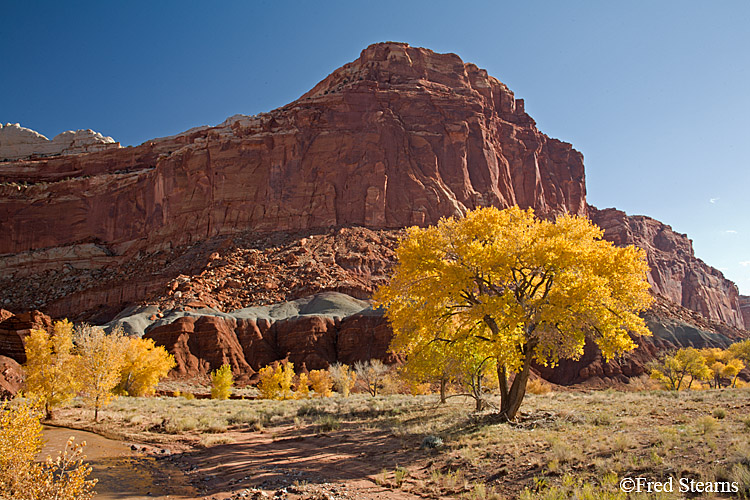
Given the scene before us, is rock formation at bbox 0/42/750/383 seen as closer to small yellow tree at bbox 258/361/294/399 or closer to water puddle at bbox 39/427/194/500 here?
small yellow tree at bbox 258/361/294/399

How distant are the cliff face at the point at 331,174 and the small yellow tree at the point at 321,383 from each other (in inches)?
1752

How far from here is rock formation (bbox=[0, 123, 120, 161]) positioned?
14138cm

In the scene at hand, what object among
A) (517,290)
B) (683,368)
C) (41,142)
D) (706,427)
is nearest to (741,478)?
(706,427)

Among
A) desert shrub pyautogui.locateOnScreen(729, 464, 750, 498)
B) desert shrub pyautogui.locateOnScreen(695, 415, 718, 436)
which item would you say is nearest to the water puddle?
desert shrub pyautogui.locateOnScreen(729, 464, 750, 498)

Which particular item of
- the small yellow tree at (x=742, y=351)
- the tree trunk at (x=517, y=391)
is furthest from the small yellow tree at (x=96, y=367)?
the small yellow tree at (x=742, y=351)

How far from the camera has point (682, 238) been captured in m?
166

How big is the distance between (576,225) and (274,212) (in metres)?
79.0

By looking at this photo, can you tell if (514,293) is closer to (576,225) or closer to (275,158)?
(576,225)

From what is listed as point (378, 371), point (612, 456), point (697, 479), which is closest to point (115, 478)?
point (612, 456)

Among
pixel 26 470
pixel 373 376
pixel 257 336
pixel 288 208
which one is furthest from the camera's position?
pixel 288 208

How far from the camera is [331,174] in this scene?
91875 mm

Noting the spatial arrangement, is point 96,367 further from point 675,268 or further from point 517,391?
point 675,268

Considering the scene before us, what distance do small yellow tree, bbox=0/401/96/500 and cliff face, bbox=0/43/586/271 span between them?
263 feet

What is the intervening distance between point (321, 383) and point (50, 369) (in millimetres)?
27343
